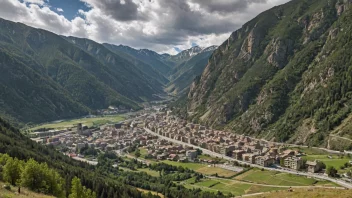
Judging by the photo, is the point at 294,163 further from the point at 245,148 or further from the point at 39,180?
the point at 39,180

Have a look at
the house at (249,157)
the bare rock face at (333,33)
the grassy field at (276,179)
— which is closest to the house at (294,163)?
the grassy field at (276,179)

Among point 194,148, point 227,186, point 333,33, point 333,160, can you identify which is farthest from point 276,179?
point 333,33

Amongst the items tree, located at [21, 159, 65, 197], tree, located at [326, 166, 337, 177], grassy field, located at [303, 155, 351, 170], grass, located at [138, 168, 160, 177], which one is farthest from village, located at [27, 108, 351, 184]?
tree, located at [21, 159, 65, 197]

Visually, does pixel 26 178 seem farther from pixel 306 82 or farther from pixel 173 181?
pixel 306 82

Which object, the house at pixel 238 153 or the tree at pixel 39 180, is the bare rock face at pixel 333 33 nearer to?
the house at pixel 238 153

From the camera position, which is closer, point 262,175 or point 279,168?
point 262,175

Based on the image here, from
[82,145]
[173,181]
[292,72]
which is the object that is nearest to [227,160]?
[173,181]
